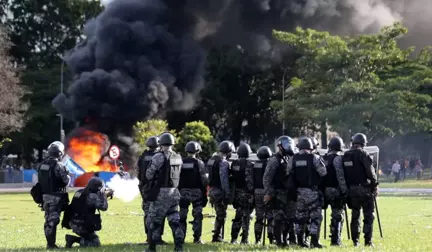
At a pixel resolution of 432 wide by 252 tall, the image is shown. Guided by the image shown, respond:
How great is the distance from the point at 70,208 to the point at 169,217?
8.17ft

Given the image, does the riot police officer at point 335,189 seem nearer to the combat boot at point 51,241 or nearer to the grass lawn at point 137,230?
the grass lawn at point 137,230

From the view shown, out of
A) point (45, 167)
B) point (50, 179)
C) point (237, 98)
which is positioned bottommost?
point (50, 179)

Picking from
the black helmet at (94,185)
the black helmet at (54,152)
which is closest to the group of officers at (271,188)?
the black helmet at (94,185)

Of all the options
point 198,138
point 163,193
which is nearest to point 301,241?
point 163,193

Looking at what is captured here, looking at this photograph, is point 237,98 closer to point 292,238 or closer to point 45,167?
point 292,238

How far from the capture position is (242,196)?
15.4 m

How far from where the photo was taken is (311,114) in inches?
1722

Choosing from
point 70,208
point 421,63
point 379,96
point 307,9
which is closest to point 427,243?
point 70,208

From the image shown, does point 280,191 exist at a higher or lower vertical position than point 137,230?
higher

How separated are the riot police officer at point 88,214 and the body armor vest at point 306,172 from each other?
3.56 m

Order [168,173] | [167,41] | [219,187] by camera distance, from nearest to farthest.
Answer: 1. [168,173]
2. [219,187]
3. [167,41]

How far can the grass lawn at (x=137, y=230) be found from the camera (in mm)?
13852

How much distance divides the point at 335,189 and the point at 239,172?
77.1 inches

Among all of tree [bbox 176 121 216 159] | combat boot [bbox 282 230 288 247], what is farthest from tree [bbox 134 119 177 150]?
combat boot [bbox 282 230 288 247]
